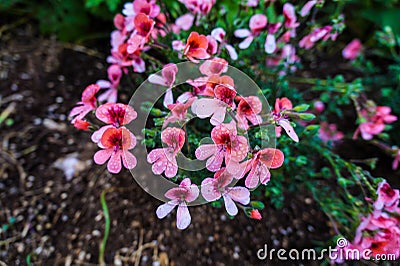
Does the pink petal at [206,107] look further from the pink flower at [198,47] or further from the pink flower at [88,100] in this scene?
the pink flower at [88,100]

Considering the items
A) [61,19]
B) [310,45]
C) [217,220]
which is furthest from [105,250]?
[61,19]

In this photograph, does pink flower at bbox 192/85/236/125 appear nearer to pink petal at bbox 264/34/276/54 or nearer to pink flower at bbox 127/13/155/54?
pink flower at bbox 127/13/155/54

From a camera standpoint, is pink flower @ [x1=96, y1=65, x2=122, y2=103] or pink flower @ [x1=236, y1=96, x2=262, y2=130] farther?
pink flower @ [x1=96, y1=65, x2=122, y2=103]

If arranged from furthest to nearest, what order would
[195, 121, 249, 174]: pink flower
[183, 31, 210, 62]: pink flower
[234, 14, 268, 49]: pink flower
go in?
[234, 14, 268, 49]: pink flower, [183, 31, 210, 62]: pink flower, [195, 121, 249, 174]: pink flower

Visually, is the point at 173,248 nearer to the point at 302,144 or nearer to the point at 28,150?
the point at 302,144

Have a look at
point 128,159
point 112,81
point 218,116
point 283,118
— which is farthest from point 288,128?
point 112,81

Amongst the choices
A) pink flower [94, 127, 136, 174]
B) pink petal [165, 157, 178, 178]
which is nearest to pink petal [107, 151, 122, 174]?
pink flower [94, 127, 136, 174]
